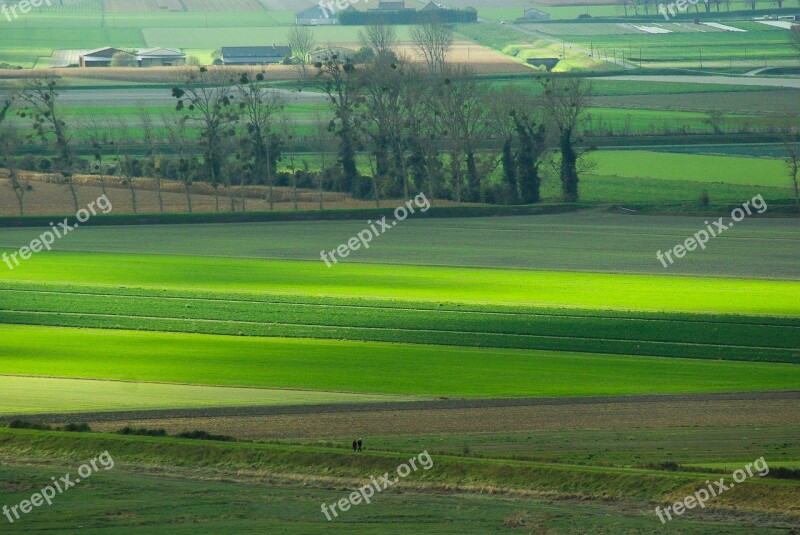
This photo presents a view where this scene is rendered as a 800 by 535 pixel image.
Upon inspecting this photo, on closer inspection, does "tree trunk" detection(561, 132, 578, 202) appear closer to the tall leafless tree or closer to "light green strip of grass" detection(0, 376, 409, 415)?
the tall leafless tree

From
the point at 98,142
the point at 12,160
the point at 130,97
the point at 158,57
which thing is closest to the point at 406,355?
the point at 12,160

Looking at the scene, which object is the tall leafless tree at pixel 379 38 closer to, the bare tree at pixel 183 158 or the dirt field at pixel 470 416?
the bare tree at pixel 183 158

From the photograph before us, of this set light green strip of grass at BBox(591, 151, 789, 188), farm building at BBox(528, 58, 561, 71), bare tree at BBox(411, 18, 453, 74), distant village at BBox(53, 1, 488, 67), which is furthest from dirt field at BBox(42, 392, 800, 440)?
distant village at BBox(53, 1, 488, 67)

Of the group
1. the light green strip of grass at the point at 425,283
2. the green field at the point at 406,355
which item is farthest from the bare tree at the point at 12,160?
the light green strip of grass at the point at 425,283

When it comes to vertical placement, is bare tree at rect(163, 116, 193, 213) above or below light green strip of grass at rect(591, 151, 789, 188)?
above

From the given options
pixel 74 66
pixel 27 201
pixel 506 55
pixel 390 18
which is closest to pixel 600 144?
pixel 27 201

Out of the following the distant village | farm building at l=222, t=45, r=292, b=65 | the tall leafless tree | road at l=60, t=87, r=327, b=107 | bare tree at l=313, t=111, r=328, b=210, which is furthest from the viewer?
farm building at l=222, t=45, r=292, b=65
